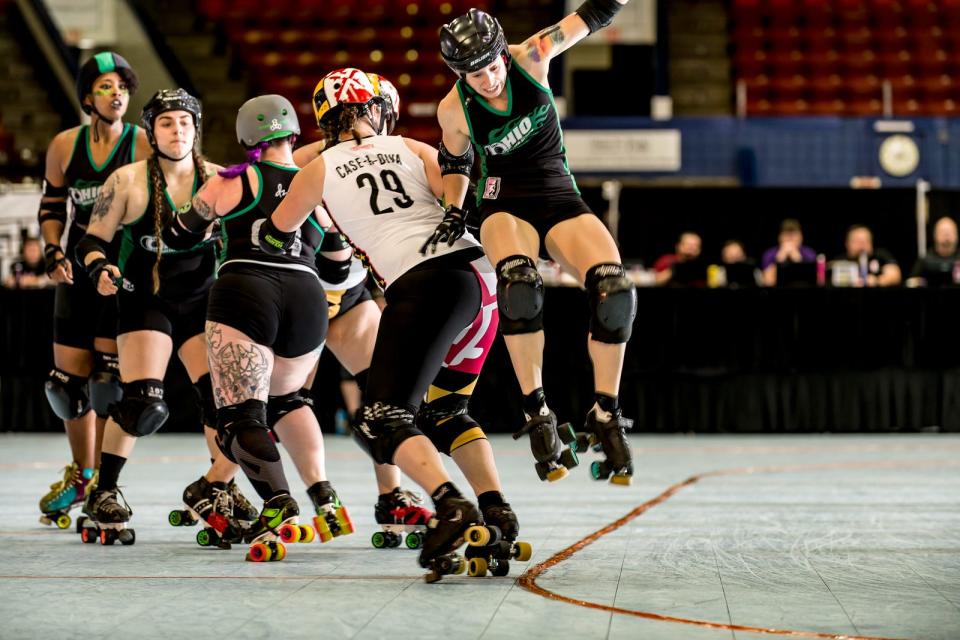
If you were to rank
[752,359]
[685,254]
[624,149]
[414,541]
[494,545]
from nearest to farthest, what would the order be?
[494,545] < [414,541] < [752,359] < [685,254] < [624,149]

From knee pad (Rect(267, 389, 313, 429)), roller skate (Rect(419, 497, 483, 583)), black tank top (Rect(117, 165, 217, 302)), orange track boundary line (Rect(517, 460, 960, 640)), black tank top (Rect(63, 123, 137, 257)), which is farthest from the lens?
black tank top (Rect(63, 123, 137, 257))

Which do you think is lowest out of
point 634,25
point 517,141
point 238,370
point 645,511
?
point 645,511

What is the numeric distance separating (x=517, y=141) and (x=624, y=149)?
808cm

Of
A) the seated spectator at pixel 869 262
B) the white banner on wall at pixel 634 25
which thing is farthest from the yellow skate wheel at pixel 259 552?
the white banner on wall at pixel 634 25

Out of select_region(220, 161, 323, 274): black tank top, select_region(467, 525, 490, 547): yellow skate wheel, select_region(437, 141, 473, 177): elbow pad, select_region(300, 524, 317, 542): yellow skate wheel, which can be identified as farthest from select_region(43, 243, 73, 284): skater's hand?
select_region(467, 525, 490, 547): yellow skate wheel

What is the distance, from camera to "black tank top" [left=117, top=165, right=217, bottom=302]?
12.8 ft

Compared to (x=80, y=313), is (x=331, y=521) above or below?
below

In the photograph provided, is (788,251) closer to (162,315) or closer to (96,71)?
(96,71)

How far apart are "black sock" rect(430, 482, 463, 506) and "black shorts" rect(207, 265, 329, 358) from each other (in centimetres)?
83

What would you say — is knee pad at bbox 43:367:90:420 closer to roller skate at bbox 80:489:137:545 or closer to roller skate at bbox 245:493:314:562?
roller skate at bbox 80:489:137:545

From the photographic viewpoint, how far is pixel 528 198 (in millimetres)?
3188

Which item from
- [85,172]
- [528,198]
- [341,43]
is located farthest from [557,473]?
[341,43]

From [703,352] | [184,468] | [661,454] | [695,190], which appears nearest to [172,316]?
[184,468]

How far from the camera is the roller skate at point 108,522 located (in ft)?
12.0
